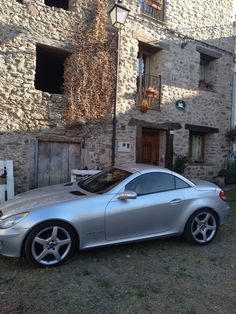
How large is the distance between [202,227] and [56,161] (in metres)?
4.62

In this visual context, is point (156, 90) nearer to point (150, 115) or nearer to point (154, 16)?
point (150, 115)

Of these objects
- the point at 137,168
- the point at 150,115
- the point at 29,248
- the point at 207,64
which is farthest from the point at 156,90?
the point at 29,248

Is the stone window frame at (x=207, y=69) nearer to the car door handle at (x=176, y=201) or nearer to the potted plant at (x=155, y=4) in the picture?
the potted plant at (x=155, y=4)

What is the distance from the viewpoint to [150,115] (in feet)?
31.4

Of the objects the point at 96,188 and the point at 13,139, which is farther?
the point at 13,139

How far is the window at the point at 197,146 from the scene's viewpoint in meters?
11.4

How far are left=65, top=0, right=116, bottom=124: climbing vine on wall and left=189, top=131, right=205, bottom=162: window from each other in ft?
14.2

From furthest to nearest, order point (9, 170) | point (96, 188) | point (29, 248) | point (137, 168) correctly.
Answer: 1. point (9, 170)
2. point (137, 168)
3. point (96, 188)
4. point (29, 248)

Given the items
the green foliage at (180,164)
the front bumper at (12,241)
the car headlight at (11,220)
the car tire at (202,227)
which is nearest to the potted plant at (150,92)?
the green foliage at (180,164)

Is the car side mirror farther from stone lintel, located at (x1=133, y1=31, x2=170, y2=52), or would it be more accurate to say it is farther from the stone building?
stone lintel, located at (x1=133, y1=31, x2=170, y2=52)

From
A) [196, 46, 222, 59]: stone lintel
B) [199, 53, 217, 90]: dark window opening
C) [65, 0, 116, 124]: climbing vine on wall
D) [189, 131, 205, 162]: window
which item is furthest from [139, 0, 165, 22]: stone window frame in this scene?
[189, 131, 205, 162]: window

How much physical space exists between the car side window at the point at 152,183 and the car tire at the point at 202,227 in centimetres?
63

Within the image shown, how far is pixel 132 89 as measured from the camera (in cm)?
912

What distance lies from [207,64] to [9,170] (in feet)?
29.1
